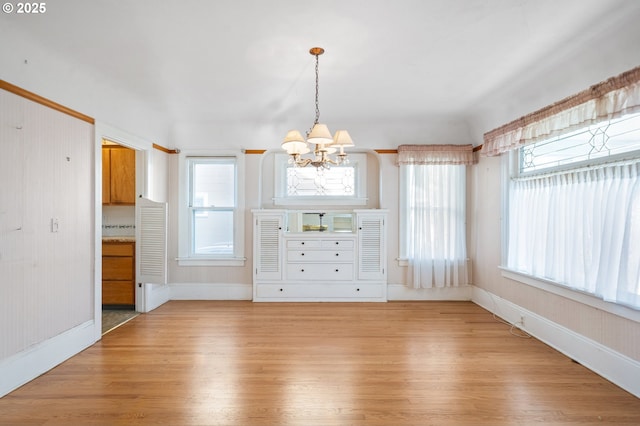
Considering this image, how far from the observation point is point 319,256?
4777 millimetres

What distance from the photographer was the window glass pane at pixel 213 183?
4988mm

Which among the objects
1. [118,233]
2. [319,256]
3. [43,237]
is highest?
[43,237]

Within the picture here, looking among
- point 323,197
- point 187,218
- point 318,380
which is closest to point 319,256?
point 323,197

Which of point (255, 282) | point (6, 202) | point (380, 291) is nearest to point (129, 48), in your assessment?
point (6, 202)

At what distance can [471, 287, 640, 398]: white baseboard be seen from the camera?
7.94 feet

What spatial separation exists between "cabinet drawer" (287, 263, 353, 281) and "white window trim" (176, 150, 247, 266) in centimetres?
79

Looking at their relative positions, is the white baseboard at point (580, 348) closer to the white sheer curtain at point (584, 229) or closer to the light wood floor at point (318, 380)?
the light wood floor at point (318, 380)

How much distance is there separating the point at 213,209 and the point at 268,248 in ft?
3.41

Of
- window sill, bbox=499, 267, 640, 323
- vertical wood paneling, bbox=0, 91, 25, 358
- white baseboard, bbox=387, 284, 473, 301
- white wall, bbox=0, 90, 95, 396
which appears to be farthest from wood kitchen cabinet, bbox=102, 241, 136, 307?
window sill, bbox=499, 267, 640, 323

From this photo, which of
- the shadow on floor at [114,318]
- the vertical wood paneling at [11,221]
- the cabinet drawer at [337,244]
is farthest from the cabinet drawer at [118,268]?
the cabinet drawer at [337,244]

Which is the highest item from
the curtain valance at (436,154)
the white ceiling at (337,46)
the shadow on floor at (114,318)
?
the white ceiling at (337,46)

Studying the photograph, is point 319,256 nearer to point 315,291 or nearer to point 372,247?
point 315,291

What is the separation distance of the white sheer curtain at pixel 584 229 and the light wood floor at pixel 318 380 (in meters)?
0.75

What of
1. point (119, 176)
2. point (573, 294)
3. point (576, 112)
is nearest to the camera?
point (576, 112)
